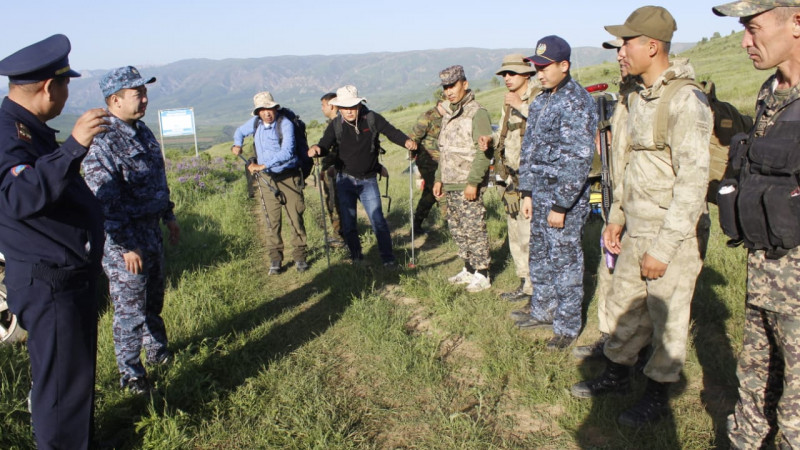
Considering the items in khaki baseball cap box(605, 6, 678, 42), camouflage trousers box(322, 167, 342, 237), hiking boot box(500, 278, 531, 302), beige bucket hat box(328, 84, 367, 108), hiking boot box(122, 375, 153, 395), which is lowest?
hiking boot box(500, 278, 531, 302)

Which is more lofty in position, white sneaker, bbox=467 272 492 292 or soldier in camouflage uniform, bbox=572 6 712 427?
soldier in camouflage uniform, bbox=572 6 712 427

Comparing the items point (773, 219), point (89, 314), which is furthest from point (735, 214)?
point (89, 314)

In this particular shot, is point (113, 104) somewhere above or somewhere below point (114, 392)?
above

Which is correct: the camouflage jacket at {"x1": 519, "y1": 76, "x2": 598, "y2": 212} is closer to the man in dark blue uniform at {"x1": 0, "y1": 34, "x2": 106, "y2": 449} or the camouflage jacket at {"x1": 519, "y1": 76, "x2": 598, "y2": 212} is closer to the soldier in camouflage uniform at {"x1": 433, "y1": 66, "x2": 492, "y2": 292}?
the soldier in camouflage uniform at {"x1": 433, "y1": 66, "x2": 492, "y2": 292}

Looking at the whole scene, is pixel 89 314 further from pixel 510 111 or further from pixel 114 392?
pixel 510 111

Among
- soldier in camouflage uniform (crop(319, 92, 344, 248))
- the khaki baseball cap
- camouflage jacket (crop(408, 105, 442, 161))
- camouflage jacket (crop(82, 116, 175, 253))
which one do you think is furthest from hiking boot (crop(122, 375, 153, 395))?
camouflage jacket (crop(408, 105, 442, 161))

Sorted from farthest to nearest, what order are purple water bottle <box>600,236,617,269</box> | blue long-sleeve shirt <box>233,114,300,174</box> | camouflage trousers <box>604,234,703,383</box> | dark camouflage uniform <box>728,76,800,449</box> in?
blue long-sleeve shirt <box>233,114,300,174</box>
purple water bottle <box>600,236,617,269</box>
camouflage trousers <box>604,234,703,383</box>
dark camouflage uniform <box>728,76,800,449</box>

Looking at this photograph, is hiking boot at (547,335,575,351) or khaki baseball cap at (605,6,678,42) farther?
hiking boot at (547,335,575,351)

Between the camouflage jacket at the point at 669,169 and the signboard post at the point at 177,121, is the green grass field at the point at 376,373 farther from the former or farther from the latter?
the signboard post at the point at 177,121

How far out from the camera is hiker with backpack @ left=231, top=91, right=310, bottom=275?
6.47m

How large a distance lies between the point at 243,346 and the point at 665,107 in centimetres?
369

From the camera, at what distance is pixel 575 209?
4.14m

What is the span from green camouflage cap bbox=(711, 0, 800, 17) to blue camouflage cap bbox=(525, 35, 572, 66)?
5.63ft

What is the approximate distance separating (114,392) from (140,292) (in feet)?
2.27
